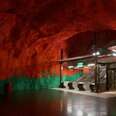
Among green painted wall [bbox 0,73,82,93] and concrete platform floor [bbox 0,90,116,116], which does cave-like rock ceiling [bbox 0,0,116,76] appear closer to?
green painted wall [bbox 0,73,82,93]

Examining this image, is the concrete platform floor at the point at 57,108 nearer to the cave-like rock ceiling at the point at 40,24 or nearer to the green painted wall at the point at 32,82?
the cave-like rock ceiling at the point at 40,24

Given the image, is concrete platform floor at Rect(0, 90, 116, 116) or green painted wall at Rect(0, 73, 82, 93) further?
green painted wall at Rect(0, 73, 82, 93)

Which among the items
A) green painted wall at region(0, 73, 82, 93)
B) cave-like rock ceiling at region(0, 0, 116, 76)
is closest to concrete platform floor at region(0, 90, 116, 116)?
cave-like rock ceiling at region(0, 0, 116, 76)

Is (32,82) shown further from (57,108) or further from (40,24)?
(57,108)

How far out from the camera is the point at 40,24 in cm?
2197

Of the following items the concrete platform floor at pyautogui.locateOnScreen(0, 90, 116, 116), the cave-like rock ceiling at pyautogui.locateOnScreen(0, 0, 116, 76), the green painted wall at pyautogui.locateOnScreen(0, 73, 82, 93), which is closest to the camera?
the concrete platform floor at pyautogui.locateOnScreen(0, 90, 116, 116)

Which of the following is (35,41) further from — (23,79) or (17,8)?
(17,8)

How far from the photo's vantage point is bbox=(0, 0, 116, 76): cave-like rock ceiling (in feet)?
58.8

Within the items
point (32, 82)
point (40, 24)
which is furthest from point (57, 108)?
point (32, 82)

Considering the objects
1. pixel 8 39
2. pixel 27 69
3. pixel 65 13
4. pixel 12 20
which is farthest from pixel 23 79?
pixel 65 13

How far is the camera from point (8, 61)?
83.3ft

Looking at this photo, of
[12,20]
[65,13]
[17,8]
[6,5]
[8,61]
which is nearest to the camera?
[6,5]

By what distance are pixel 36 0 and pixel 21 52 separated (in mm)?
10071

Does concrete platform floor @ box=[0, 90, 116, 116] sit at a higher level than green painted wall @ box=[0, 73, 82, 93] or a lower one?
lower
